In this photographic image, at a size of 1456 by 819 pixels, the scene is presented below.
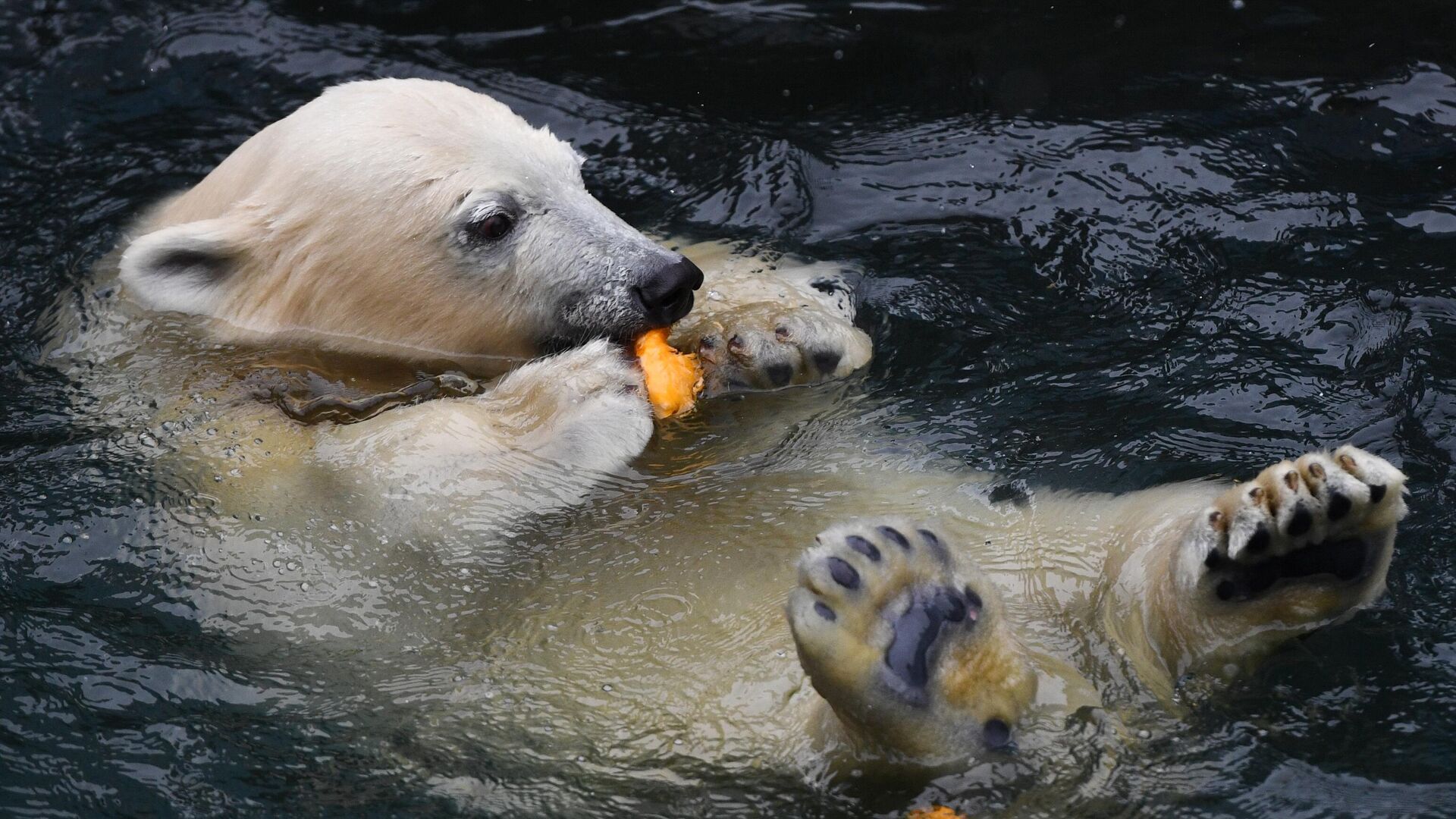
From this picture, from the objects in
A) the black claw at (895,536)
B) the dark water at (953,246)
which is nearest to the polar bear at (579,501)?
the black claw at (895,536)

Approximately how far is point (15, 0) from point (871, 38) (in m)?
3.35

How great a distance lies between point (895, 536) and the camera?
7.83 ft

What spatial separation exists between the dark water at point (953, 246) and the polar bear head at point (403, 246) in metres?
0.53

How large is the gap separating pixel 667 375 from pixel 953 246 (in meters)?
1.25

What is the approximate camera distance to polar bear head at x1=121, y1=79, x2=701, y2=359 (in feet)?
12.0

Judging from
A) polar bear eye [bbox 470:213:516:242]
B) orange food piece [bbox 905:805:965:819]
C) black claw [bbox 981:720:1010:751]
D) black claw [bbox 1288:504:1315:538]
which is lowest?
orange food piece [bbox 905:805:965:819]

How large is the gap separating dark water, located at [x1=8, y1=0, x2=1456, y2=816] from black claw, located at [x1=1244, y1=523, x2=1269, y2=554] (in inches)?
9.5

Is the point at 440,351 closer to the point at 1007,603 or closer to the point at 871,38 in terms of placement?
the point at 1007,603

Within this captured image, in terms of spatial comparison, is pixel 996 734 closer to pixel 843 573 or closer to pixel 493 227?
pixel 843 573

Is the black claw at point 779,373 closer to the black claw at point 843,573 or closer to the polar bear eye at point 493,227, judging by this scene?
the polar bear eye at point 493,227

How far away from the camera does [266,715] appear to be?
274 centimetres

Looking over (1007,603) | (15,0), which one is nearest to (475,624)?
(1007,603)

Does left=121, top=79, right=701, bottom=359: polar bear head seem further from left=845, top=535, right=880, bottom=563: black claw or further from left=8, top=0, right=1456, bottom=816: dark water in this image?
left=845, top=535, right=880, bottom=563: black claw

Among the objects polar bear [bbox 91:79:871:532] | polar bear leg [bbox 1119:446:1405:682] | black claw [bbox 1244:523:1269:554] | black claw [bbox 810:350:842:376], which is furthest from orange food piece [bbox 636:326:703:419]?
black claw [bbox 1244:523:1269:554]
